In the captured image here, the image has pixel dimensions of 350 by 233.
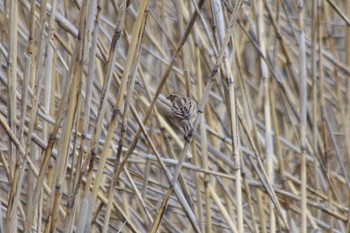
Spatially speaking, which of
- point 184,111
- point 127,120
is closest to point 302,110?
point 184,111

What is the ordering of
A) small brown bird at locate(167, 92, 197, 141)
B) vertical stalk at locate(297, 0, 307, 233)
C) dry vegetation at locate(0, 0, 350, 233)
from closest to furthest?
dry vegetation at locate(0, 0, 350, 233) → vertical stalk at locate(297, 0, 307, 233) → small brown bird at locate(167, 92, 197, 141)

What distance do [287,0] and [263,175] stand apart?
1427 millimetres

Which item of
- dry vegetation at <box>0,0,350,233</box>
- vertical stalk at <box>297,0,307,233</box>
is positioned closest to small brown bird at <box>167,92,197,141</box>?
dry vegetation at <box>0,0,350,233</box>

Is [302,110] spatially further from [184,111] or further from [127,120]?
[127,120]

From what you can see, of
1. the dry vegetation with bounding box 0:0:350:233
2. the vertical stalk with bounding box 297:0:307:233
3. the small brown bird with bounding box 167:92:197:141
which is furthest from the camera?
the small brown bird with bounding box 167:92:197:141

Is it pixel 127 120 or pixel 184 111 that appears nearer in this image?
pixel 127 120

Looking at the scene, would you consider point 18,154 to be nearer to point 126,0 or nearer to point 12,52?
point 12,52

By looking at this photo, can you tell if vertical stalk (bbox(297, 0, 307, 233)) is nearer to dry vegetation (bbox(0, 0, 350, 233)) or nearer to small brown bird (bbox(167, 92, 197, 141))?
dry vegetation (bbox(0, 0, 350, 233))

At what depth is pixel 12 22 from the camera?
4.37 feet

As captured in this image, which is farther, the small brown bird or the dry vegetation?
the small brown bird

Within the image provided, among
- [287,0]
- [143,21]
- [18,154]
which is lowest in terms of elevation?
[18,154]

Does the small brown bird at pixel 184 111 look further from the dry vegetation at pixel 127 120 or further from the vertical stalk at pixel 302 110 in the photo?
the vertical stalk at pixel 302 110

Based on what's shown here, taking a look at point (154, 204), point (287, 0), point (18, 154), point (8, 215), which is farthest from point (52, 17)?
point (287, 0)

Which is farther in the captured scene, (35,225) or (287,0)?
(287,0)
